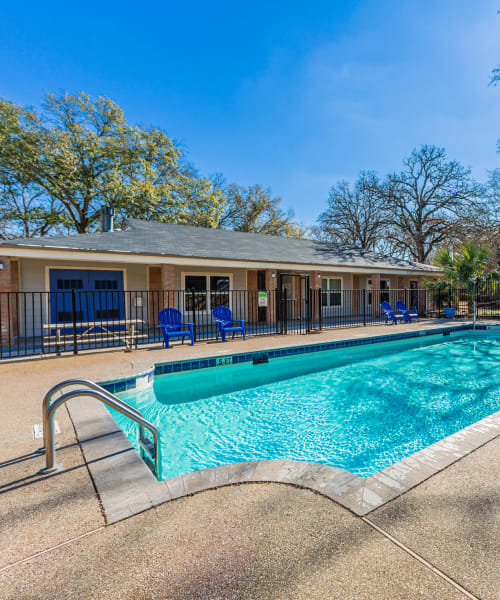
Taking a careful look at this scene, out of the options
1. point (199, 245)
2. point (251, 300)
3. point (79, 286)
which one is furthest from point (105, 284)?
point (251, 300)

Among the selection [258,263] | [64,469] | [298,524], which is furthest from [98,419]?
[258,263]

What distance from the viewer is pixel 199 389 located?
Result: 5.79m

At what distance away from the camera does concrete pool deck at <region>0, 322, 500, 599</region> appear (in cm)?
139

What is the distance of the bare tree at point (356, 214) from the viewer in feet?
82.7

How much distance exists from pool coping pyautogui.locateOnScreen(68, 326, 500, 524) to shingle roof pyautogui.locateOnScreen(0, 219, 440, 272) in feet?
23.0

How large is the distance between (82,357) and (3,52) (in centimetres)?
1727

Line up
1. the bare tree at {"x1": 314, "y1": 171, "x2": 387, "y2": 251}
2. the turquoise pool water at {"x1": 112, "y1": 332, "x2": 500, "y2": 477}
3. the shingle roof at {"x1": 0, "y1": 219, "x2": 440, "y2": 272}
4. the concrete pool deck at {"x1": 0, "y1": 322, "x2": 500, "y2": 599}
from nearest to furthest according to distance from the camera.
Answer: the concrete pool deck at {"x1": 0, "y1": 322, "x2": 500, "y2": 599} < the turquoise pool water at {"x1": 112, "y1": 332, "x2": 500, "y2": 477} < the shingle roof at {"x1": 0, "y1": 219, "x2": 440, "y2": 272} < the bare tree at {"x1": 314, "y1": 171, "x2": 387, "y2": 251}

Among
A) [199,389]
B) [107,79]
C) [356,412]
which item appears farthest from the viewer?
[107,79]

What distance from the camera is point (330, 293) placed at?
15.6 metres

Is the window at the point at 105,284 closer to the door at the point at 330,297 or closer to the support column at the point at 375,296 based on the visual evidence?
the door at the point at 330,297

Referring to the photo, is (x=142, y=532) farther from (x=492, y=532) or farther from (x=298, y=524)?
(x=492, y=532)

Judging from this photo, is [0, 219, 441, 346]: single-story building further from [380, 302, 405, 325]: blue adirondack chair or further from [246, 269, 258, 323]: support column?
[380, 302, 405, 325]: blue adirondack chair

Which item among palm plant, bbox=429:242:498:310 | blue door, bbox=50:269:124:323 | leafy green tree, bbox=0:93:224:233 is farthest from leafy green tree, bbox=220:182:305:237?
blue door, bbox=50:269:124:323

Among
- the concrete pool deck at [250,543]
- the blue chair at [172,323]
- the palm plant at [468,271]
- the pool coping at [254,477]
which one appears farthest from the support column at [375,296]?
the concrete pool deck at [250,543]
